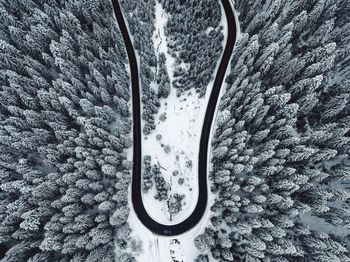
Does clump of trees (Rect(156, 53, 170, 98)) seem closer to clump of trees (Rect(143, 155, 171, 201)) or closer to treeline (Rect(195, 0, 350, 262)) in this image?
treeline (Rect(195, 0, 350, 262))

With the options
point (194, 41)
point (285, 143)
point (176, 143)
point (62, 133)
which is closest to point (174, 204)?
point (176, 143)

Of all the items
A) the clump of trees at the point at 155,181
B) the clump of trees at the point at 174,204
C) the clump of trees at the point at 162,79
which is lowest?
the clump of trees at the point at 174,204

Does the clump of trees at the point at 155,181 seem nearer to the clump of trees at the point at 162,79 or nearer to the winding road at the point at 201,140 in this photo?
the winding road at the point at 201,140

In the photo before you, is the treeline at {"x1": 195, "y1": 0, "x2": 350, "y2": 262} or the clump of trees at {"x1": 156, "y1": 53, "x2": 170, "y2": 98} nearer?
the treeline at {"x1": 195, "y1": 0, "x2": 350, "y2": 262}

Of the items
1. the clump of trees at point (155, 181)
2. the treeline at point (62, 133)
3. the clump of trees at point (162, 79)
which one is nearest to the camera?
the treeline at point (62, 133)

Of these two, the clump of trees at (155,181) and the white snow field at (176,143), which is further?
the white snow field at (176,143)

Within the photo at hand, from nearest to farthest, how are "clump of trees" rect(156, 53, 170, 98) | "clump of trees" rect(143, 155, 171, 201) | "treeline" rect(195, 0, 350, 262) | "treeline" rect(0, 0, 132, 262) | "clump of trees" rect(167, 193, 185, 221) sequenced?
"treeline" rect(195, 0, 350, 262)
"treeline" rect(0, 0, 132, 262)
"clump of trees" rect(167, 193, 185, 221)
"clump of trees" rect(143, 155, 171, 201)
"clump of trees" rect(156, 53, 170, 98)

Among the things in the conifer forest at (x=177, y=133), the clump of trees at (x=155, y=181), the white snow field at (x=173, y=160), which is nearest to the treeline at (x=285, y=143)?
the conifer forest at (x=177, y=133)

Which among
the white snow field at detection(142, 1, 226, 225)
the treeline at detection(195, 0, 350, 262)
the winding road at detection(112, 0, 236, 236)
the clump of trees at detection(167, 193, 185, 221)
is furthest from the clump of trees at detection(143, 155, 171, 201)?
the treeline at detection(195, 0, 350, 262)
